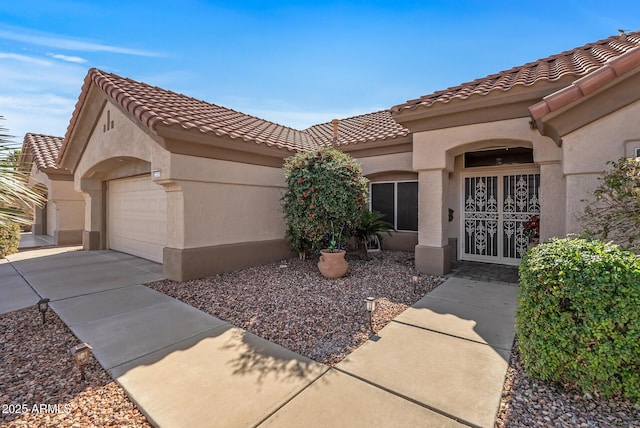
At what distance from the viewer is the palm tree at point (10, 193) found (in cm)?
441

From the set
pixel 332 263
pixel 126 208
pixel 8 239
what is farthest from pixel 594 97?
pixel 8 239

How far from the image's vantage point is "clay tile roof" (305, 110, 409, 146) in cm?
1023

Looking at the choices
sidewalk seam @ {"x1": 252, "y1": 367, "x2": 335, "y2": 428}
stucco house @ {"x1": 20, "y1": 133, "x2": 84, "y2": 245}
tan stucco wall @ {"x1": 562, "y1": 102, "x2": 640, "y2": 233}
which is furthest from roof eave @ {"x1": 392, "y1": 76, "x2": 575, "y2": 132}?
stucco house @ {"x1": 20, "y1": 133, "x2": 84, "y2": 245}

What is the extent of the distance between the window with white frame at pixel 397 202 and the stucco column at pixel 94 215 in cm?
1164

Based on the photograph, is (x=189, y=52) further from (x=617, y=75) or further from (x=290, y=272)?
(x=617, y=75)

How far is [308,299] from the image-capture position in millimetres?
5961

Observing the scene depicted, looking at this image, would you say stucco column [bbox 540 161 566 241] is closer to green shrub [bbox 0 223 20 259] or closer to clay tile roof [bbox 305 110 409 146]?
clay tile roof [bbox 305 110 409 146]

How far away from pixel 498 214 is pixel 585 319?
7064 mm

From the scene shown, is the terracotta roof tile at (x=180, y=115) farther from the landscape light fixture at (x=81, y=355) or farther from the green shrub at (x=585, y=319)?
the green shrub at (x=585, y=319)

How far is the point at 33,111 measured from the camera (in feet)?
27.9

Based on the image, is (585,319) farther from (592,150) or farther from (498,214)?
(498,214)

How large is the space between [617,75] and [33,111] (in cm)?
1393

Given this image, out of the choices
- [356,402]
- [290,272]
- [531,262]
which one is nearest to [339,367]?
[356,402]

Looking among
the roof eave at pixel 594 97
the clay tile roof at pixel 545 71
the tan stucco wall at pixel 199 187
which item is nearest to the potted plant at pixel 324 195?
the tan stucco wall at pixel 199 187
